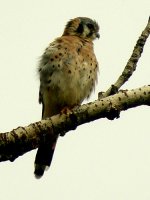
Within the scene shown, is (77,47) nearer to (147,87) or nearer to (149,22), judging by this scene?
(149,22)

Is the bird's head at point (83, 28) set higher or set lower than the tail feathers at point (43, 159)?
higher

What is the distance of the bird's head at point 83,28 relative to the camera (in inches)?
251

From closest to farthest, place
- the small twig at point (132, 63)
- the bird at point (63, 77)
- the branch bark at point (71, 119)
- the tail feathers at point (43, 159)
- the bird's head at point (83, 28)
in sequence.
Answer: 1. the branch bark at point (71, 119)
2. the small twig at point (132, 63)
3. the tail feathers at point (43, 159)
4. the bird at point (63, 77)
5. the bird's head at point (83, 28)

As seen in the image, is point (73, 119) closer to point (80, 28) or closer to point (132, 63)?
point (132, 63)

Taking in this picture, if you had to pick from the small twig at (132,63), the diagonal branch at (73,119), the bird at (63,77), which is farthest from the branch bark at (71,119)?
the bird at (63,77)

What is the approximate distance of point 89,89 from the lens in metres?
5.67

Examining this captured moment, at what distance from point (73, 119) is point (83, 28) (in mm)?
3174

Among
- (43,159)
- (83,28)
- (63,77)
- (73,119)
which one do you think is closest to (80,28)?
(83,28)

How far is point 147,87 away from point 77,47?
2200 millimetres

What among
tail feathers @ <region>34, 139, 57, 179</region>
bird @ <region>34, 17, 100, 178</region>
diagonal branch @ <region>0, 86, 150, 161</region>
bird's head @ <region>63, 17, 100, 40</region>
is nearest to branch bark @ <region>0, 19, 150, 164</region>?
diagonal branch @ <region>0, 86, 150, 161</region>

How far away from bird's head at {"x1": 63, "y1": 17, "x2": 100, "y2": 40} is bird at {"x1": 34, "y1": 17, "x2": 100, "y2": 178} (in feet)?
1.56

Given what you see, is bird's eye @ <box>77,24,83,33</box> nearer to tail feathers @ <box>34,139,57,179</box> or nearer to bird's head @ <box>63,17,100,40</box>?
bird's head @ <box>63,17,100,40</box>

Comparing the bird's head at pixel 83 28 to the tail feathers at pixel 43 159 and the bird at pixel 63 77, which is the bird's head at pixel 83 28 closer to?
the bird at pixel 63 77

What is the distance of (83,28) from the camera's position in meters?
6.47
